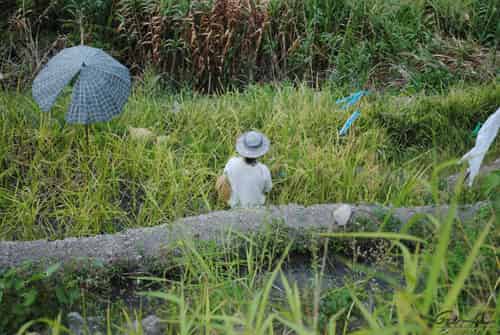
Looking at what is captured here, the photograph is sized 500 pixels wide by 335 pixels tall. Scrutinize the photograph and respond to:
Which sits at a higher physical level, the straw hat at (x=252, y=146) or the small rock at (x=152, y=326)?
the straw hat at (x=252, y=146)

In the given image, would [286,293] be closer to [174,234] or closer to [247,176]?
[174,234]

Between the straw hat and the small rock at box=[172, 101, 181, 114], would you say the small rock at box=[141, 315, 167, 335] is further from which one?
the small rock at box=[172, 101, 181, 114]

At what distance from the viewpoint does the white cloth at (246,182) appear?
3.41 meters

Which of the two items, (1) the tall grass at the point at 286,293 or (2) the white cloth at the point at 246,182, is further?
(2) the white cloth at the point at 246,182

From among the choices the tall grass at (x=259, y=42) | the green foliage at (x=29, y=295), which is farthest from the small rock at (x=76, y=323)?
the tall grass at (x=259, y=42)

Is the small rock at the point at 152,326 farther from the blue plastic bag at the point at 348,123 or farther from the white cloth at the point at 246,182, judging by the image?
the blue plastic bag at the point at 348,123

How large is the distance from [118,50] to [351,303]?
3.74 metres

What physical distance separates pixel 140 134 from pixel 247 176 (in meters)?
1.04

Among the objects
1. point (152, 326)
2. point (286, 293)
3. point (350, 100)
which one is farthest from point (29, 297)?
point (350, 100)

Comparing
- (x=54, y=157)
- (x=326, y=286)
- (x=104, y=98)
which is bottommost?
(x=326, y=286)

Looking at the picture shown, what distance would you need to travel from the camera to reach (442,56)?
5.59 meters

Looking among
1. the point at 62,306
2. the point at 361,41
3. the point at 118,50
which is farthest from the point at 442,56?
the point at 62,306

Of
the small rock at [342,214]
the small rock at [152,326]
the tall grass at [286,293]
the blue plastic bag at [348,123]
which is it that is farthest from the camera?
the blue plastic bag at [348,123]

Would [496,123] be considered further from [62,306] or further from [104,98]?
[62,306]
